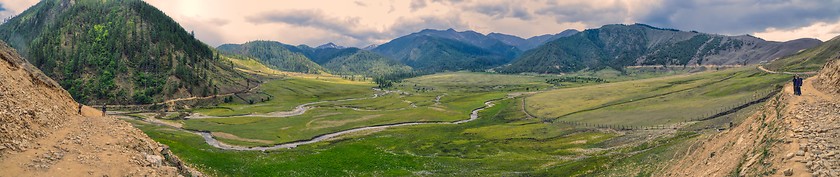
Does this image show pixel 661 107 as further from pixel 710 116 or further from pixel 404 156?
pixel 404 156

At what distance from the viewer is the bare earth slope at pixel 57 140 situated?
31.0 metres

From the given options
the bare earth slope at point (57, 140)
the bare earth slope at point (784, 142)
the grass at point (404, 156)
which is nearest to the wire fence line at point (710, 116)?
the grass at point (404, 156)

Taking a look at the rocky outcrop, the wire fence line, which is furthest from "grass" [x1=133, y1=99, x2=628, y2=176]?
the rocky outcrop

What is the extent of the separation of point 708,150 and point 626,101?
502 ft

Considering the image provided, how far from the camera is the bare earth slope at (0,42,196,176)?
31.0 m

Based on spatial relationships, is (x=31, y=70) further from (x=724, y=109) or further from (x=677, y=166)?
(x=724, y=109)

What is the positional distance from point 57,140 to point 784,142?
48.4m

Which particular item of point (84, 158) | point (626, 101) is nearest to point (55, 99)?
point (84, 158)

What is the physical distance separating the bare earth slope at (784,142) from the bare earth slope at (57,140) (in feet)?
130

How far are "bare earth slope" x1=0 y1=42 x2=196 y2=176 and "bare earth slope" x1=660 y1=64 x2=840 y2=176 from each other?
39.7 metres

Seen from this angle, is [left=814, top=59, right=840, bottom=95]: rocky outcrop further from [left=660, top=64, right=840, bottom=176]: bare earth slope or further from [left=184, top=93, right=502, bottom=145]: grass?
[left=184, top=93, right=502, bottom=145]: grass

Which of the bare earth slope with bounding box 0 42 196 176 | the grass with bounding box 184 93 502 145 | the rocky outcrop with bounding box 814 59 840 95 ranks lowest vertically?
the grass with bounding box 184 93 502 145

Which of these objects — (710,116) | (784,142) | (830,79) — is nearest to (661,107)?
(710,116)

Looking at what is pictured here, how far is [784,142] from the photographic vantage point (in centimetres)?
3095
